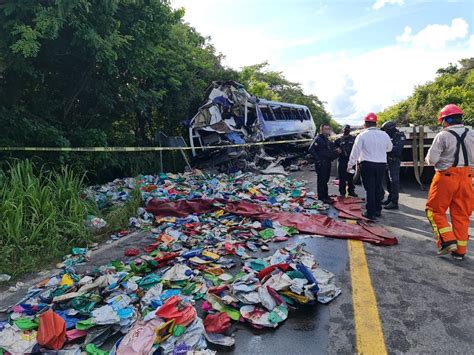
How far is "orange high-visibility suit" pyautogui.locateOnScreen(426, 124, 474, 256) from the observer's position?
4086 mm

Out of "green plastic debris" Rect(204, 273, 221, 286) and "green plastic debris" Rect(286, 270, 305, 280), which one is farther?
"green plastic debris" Rect(204, 273, 221, 286)

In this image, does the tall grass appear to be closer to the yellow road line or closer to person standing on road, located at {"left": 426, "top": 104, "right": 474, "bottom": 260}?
the yellow road line

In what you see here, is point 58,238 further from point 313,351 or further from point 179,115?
point 179,115

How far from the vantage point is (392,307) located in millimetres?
2910

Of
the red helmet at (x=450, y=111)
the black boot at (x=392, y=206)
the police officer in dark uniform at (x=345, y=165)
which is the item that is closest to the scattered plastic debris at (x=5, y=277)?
the red helmet at (x=450, y=111)

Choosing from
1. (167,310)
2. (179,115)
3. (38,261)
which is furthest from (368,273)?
(179,115)

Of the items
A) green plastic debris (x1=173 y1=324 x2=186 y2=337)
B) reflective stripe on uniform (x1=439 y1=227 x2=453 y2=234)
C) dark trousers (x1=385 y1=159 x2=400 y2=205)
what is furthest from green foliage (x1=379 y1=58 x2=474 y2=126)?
green plastic debris (x1=173 y1=324 x2=186 y2=337)

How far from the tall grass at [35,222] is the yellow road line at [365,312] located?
3.34 meters

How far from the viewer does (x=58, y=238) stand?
4340 mm

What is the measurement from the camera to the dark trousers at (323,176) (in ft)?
22.8

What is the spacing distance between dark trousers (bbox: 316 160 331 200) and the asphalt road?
247cm

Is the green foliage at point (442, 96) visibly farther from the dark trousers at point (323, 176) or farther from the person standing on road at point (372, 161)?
the person standing on road at point (372, 161)

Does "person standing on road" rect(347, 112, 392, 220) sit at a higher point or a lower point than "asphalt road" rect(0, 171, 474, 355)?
higher

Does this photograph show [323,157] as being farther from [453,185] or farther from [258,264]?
[258,264]
